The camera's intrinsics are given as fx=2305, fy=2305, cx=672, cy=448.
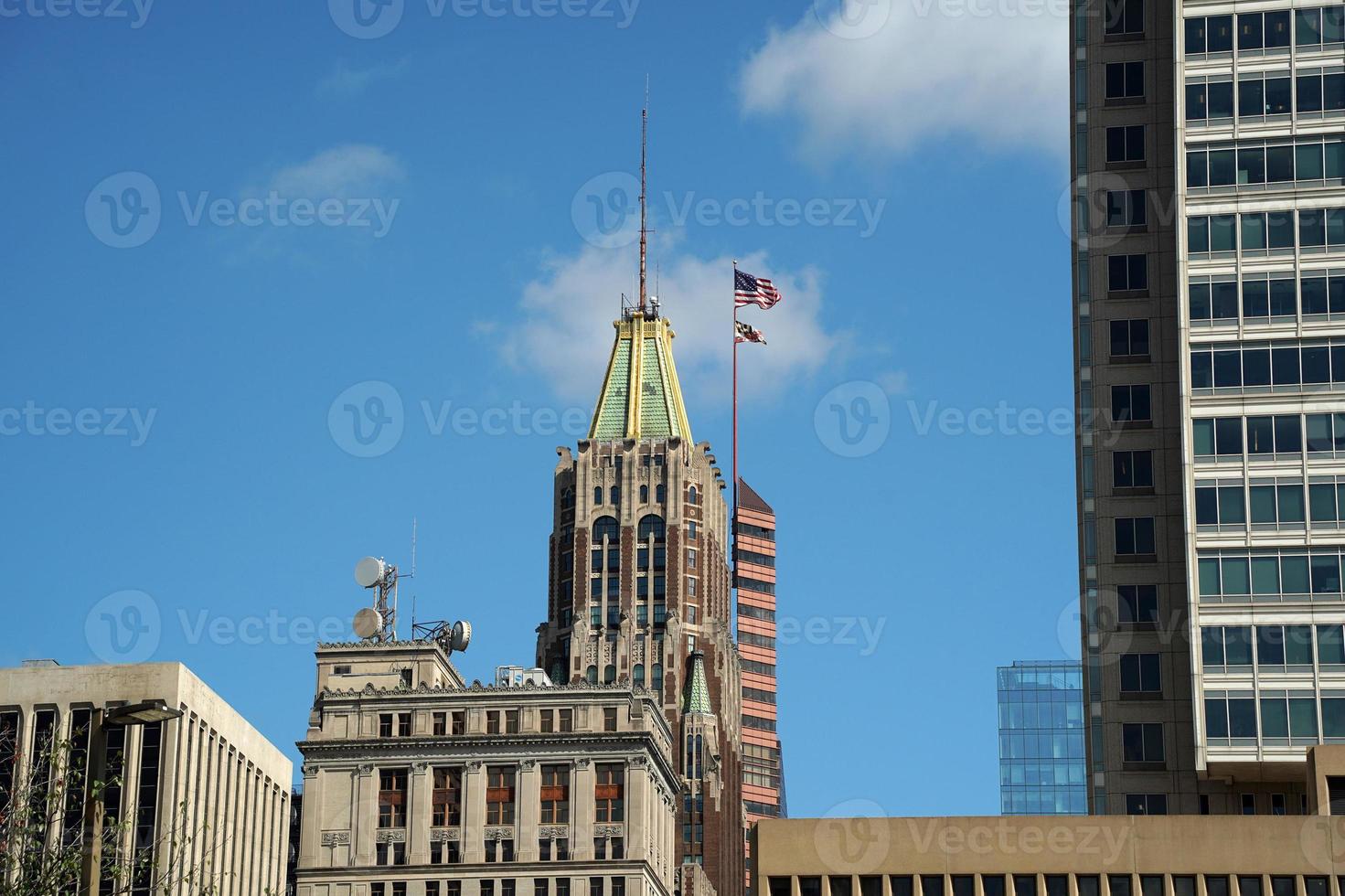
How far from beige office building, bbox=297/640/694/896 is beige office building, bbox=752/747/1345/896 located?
145 ft

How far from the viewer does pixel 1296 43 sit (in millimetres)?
135375

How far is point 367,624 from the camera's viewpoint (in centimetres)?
19188

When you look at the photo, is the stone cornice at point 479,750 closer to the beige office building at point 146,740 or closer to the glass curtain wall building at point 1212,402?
the beige office building at point 146,740

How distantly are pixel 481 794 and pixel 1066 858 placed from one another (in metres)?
56.1

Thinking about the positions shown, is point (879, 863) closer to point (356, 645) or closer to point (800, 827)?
point (800, 827)

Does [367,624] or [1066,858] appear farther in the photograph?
[367,624]

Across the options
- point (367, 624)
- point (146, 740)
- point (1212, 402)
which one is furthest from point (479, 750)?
point (1212, 402)

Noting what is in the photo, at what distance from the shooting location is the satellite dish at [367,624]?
192 m

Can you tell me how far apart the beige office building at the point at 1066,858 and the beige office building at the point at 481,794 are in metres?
44.1

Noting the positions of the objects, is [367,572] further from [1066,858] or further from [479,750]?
[1066,858]

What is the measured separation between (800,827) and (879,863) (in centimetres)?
451

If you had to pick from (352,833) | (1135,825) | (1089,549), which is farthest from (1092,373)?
(352,833)

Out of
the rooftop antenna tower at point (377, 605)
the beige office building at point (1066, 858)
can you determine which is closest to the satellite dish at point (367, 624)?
the rooftop antenna tower at point (377, 605)

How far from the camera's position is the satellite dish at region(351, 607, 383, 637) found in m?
192
